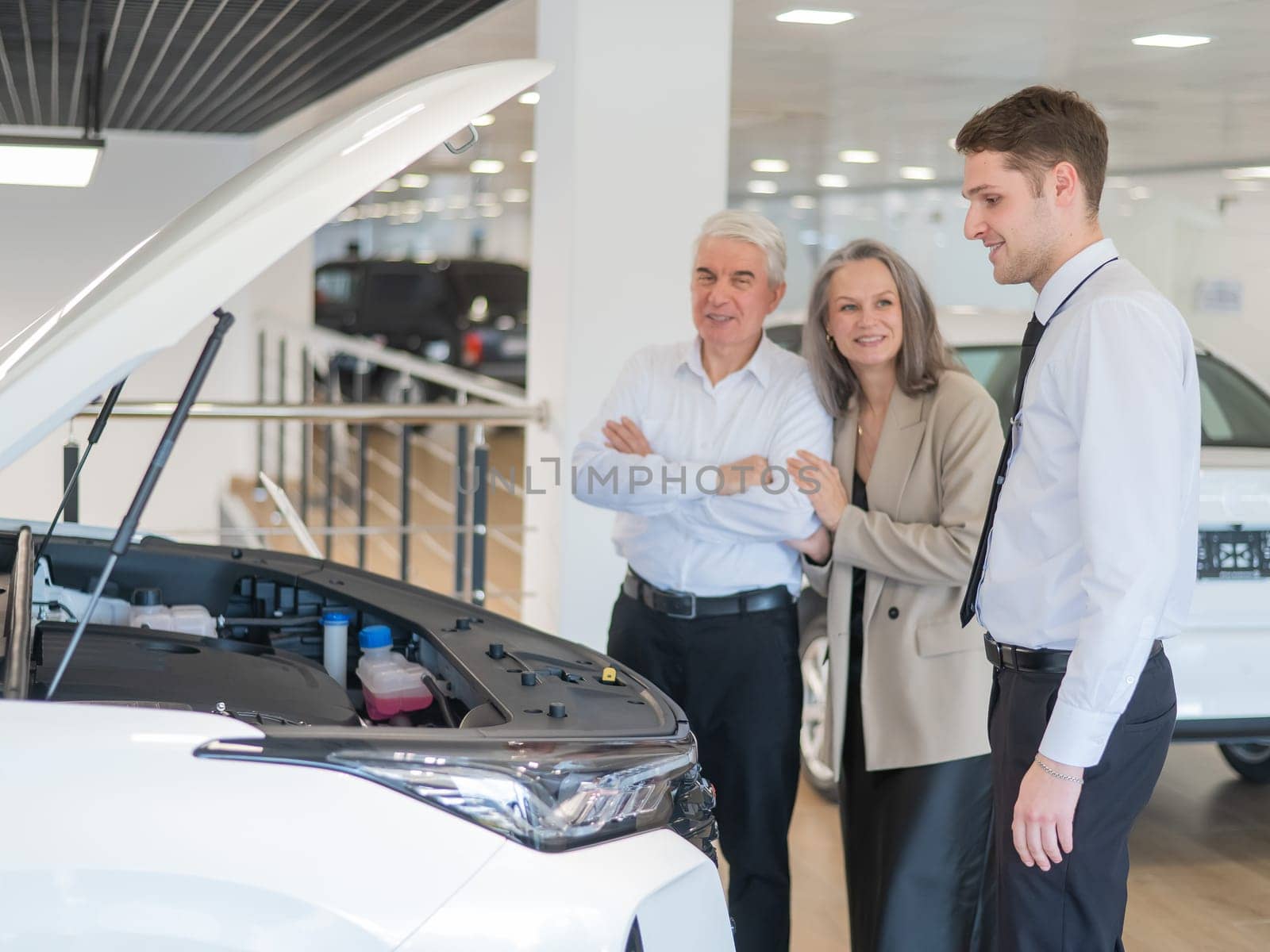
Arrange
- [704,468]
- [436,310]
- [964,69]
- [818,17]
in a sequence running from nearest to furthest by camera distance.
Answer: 1. [704,468]
2. [818,17]
3. [964,69]
4. [436,310]

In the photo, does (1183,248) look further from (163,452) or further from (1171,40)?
(163,452)

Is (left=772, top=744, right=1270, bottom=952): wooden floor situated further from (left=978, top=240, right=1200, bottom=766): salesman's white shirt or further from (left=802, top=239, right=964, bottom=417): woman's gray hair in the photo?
(left=978, top=240, right=1200, bottom=766): salesman's white shirt

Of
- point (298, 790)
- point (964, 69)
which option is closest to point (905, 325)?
point (298, 790)

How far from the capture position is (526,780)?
1.52 metres

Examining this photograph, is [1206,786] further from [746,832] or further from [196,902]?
[196,902]

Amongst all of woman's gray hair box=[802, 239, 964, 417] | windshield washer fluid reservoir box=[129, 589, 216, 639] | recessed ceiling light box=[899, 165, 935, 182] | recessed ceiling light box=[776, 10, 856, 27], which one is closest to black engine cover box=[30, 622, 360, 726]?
windshield washer fluid reservoir box=[129, 589, 216, 639]

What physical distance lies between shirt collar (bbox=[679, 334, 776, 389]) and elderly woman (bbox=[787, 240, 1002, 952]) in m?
0.14

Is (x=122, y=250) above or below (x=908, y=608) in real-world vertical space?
above

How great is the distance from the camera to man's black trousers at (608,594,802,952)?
98.3 inches

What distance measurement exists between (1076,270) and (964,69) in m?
5.22

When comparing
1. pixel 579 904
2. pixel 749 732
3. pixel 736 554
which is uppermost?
pixel 736 554

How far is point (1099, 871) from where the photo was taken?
175cm

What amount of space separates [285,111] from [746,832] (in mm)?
6143

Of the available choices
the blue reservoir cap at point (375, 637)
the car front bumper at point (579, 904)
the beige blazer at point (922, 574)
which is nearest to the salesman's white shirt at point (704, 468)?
the beige blazer at point (922, 574)
